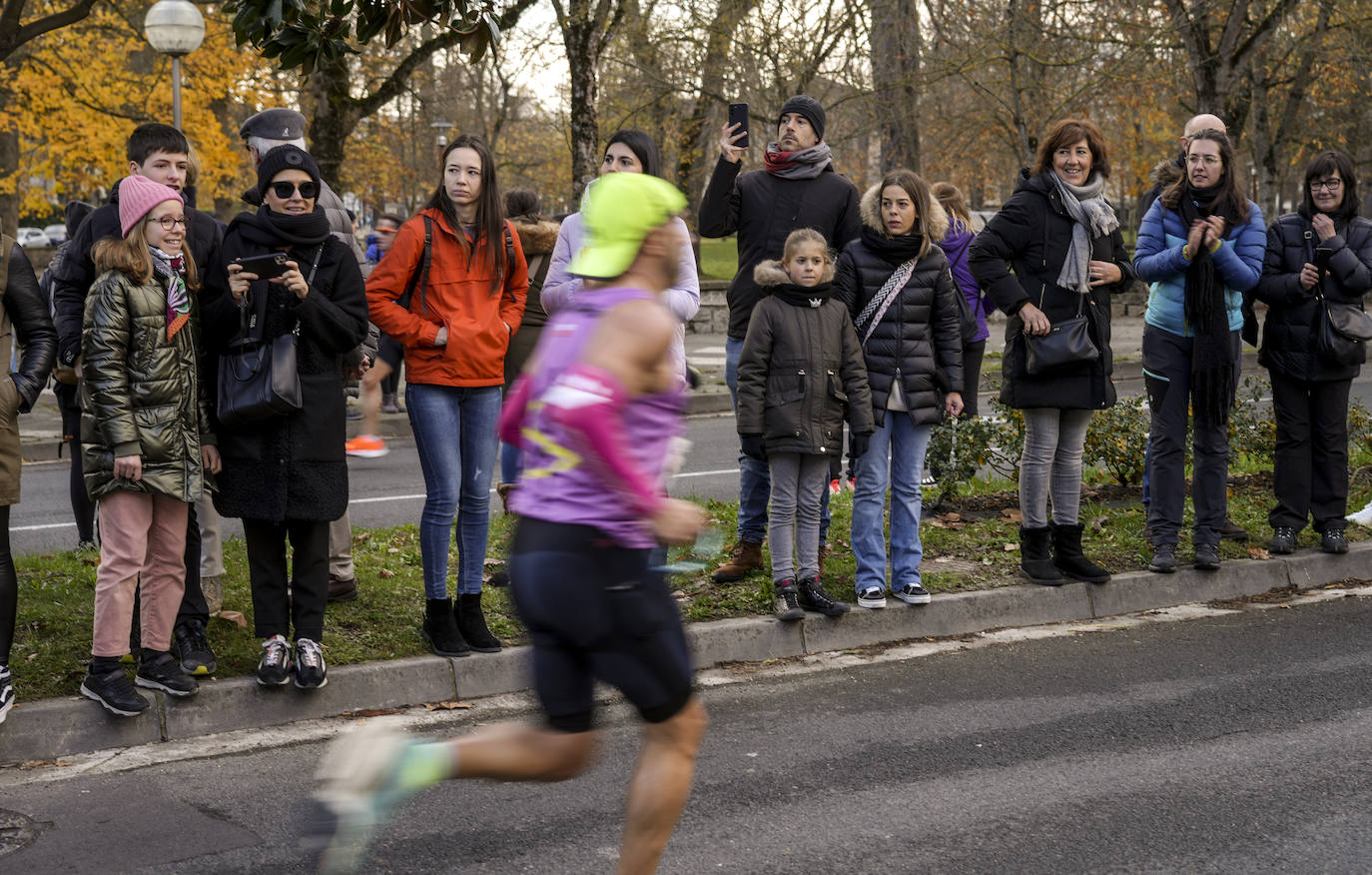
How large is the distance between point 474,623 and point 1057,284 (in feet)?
11.1

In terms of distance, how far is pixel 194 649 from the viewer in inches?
229

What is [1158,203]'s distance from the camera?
788 cm

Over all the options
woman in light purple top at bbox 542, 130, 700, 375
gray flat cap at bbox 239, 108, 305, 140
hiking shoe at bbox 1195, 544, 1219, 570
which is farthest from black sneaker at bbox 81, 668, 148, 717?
hiking shoe at bbox 1195, 544, 1219, 570

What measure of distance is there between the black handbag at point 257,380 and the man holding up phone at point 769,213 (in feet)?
8.00

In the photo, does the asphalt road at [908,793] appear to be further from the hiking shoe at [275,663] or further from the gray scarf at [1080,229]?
the gray scarf at [1080,229]

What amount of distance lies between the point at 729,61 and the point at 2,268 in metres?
20.6

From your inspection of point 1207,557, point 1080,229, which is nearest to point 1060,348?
point 1080,229

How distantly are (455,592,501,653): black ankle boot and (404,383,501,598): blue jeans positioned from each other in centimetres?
4

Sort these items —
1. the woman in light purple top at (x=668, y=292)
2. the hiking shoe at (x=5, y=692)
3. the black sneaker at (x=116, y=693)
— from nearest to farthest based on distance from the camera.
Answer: the hiking shoe at (x=5, y=692) → the black sneaker at (x=116, y=693) → the woman in light purple top at (x=668, y=292)

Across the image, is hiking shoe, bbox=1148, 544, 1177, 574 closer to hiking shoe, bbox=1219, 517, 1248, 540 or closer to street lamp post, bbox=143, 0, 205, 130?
hiking shoe, bbox=1219, 517, 1248, 540

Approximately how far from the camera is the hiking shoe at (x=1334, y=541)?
26.8 ft

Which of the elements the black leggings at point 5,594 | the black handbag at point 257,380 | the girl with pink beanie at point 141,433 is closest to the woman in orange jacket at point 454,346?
the black handbag at point 257,380

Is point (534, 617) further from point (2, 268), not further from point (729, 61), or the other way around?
point (729, 61)

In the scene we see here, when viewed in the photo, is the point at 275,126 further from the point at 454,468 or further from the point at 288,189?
the point at 454,468
